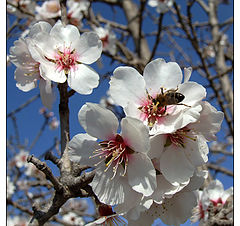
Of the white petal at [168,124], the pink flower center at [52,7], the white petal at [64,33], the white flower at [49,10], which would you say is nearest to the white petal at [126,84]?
the white petal at [168,124]

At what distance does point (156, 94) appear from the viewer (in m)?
0.91

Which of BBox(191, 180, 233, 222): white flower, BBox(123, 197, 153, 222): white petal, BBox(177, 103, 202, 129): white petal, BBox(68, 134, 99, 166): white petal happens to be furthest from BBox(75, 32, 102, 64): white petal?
BBox(191, 180, 233, 222): white flower

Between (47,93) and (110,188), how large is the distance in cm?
46

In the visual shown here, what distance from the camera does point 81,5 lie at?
2465 mm

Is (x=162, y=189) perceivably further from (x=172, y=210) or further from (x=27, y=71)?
(x=27, y=71)

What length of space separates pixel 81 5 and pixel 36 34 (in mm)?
1617

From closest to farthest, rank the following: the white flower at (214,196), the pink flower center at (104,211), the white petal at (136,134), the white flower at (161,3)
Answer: the white petal at (136,134) < the pink flower center at (104,211) < the white flower at (214,196) < the white flower at (161,3)

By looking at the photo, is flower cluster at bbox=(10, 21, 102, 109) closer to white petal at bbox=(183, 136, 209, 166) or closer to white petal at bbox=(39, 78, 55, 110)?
white petal at bbox=(39, 78, 55, 110)

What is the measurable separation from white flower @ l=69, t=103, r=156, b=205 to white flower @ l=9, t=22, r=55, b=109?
0.29 metres

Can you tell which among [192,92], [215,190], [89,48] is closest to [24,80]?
[89,48]

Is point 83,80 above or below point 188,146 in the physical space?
above

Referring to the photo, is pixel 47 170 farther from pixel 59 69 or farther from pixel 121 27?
pixel 121 27

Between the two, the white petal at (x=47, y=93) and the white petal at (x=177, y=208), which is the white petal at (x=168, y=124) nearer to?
the white petal at (x=177, y=208)

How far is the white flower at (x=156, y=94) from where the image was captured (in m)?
0.80
